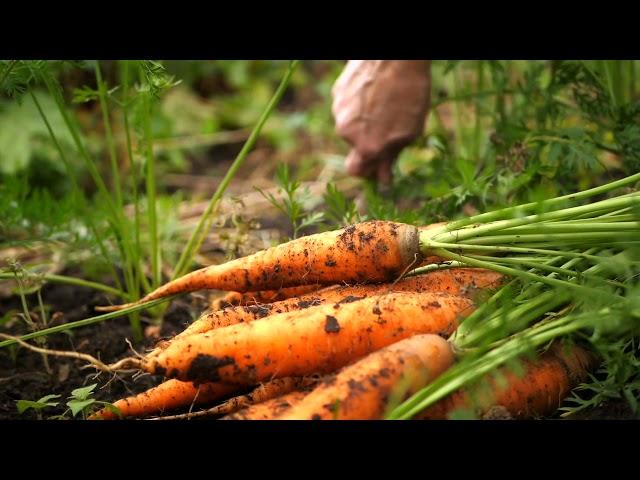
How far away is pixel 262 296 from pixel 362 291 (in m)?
0.27

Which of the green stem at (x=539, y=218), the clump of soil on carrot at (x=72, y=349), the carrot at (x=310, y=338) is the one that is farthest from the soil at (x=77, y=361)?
the green stem at (x=539, y=218)

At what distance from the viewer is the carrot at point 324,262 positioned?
141 centimetres

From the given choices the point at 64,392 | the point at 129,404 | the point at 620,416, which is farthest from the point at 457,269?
the point at 64,392

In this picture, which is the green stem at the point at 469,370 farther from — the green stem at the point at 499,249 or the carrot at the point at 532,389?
the green stem at the point at 499,249

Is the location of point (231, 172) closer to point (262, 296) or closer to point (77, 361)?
point (262, 296)

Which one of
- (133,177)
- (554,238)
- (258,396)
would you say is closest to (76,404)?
(258,396)

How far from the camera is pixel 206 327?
1.45 metres

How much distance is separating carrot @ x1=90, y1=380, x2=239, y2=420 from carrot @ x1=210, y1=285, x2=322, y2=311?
233mm

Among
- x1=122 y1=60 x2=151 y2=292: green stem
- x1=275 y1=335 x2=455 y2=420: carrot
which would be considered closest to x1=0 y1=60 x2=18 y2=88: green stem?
x1=122 y1=60 x2=151 y2=292: green stem

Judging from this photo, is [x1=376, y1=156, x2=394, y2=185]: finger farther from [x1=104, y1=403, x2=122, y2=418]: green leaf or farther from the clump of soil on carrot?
[x1=104, y1=403, x2=122, y2=418]: green leaf

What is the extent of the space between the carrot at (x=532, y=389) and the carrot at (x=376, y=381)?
0.06 meters

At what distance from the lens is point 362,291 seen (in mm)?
1484

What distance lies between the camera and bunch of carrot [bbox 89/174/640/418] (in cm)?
120
